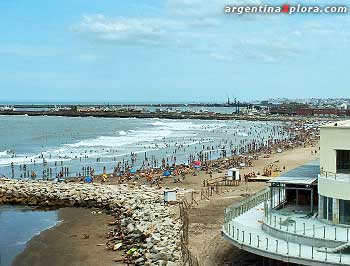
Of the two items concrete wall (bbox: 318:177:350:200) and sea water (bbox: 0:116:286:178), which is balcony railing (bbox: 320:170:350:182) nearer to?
concrete wall (bbox: 318:177:350:200)

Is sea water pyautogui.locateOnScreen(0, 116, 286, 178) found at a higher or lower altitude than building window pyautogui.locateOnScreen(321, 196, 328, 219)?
lower

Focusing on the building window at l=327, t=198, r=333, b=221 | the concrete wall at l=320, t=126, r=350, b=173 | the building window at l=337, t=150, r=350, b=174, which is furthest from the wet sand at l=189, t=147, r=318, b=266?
the building window at l=337, t=150, r=350, b=174

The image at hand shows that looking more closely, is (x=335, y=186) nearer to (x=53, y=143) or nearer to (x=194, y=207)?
(x=194, y=207)

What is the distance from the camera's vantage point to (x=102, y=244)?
28.8m

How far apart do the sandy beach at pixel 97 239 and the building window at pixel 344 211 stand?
13.8 ft

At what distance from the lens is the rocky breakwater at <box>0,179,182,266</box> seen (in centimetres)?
2478

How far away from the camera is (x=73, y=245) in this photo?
29.5m

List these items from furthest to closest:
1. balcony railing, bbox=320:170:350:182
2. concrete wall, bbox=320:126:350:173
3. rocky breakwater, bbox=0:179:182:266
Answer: rocky breakwater, bbox=0:179:182:266
concrete wall, bbox=320:126:350:173
balcony railing, bbox=320:170:350:182

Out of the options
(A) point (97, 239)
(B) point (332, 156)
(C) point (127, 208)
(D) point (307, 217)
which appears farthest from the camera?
(C) point (127, 208)

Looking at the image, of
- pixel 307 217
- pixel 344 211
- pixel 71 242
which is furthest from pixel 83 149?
pixel 344 211

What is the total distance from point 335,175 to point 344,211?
1.43 metres

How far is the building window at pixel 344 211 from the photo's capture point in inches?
792

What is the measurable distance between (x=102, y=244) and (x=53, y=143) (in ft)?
213

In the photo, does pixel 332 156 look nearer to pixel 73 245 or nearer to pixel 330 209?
pixel 330 209
